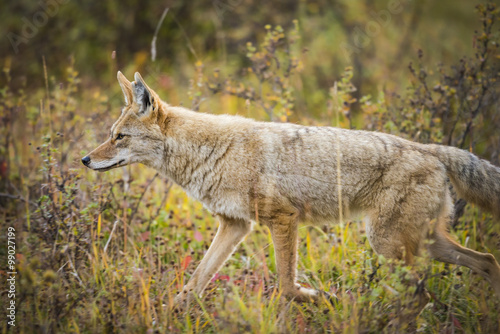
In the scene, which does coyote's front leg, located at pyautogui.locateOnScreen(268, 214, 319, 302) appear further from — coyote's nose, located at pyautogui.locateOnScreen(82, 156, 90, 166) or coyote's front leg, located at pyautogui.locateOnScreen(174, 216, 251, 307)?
coyote's nose, located at pyautogui.locateOnScreen(82, 156, 90, 166)

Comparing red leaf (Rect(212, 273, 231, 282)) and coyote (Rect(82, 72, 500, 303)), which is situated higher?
coyote (Rect(82, 72, 500, 303))

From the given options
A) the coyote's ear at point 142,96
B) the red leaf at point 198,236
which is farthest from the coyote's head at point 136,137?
the red leaf at point 198,236

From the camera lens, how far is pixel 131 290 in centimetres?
383

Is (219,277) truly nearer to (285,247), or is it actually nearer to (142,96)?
(285,247)

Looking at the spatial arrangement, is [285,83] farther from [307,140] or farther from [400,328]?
[400,328]

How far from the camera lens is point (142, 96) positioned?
176 inches

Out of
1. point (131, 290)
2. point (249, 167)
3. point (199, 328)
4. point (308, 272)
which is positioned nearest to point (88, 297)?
point (131, 290)

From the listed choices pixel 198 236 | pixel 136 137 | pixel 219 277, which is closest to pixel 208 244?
pixel 198 236

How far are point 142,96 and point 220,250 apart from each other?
1.68 metres

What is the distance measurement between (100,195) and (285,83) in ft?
8.93

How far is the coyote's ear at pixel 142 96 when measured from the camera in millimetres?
4417

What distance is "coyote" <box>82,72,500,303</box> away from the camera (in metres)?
4.04

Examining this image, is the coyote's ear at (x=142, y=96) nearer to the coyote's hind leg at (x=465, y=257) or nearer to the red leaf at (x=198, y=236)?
the red leaf at (x=198, y=236)

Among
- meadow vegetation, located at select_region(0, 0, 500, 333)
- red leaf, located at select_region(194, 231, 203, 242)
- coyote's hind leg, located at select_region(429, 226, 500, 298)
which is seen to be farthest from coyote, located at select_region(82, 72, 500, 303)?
red leaf, located at select_region(194, 231, 203, 242)
